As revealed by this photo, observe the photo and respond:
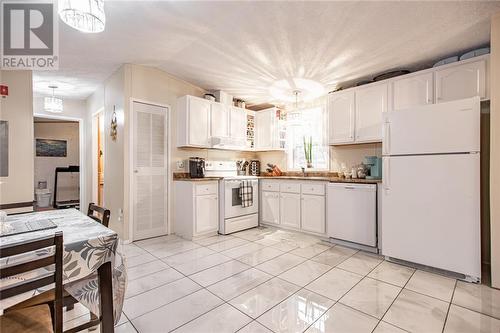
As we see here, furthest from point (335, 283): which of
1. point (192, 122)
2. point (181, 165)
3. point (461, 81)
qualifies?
point (192, 122)

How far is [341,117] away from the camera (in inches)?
149

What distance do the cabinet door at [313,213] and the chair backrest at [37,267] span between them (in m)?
3.27

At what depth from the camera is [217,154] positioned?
4703 mm

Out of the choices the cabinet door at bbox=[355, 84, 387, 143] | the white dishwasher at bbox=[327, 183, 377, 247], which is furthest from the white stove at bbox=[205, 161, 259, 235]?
the cabinet door at bbox=[355, 84, 387, 143]

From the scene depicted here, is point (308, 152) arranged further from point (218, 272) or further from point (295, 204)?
point (218, 272)

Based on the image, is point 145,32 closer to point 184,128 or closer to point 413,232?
point 184,128

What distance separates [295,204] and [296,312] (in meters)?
2.26

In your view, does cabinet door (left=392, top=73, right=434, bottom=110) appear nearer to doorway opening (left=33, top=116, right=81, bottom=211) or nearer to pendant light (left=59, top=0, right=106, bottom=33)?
pendant light (left=59, top=0, right=106, bottom=33)

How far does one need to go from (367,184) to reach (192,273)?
7.96 feet

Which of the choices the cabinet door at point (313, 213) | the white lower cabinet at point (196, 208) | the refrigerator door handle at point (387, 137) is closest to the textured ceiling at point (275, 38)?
the refrigerator door handle at point (387, 137)

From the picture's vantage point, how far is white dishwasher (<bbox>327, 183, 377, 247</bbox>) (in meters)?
3.06

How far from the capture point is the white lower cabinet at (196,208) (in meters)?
3.62

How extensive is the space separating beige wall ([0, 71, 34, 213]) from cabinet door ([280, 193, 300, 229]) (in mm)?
3721

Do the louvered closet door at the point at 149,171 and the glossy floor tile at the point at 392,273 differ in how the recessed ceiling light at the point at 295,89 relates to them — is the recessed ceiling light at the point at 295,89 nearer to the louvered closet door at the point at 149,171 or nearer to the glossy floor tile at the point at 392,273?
the louvered closet door at the point at 149,171
